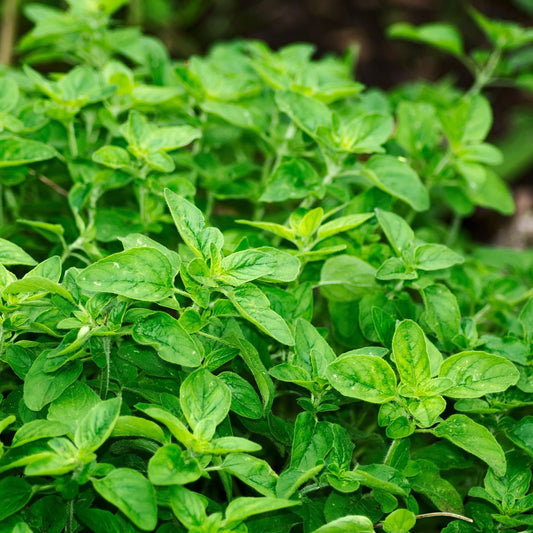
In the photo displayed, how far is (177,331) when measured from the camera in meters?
0.98

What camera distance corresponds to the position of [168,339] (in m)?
0.97

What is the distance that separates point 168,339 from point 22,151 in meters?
0.51

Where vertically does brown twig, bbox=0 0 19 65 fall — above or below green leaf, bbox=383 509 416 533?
above

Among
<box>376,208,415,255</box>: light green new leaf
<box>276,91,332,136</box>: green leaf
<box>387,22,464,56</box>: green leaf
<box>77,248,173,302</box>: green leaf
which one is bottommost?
<box>77,248,173,302</box>: green leaf

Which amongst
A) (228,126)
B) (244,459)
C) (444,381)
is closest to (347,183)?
(228,126)

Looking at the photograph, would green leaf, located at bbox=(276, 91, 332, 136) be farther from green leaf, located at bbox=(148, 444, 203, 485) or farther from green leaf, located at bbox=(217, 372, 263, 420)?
green leaf, located at bbox=(148, 444, 203, 485)

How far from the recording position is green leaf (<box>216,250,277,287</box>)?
3.34 feet

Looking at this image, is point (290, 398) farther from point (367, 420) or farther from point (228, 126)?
point (228, 126)

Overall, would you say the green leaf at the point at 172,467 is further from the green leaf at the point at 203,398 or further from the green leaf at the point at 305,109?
the green leaf at the point at 305,109

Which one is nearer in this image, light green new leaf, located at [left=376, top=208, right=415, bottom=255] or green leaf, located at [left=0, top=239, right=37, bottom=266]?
green leaf, located at [left=0, top=239, right=37, bottom=266]

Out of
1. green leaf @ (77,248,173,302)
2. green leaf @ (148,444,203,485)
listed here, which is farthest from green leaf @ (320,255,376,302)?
green leaf @ (148,444,203,485)

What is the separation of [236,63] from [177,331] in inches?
38.9

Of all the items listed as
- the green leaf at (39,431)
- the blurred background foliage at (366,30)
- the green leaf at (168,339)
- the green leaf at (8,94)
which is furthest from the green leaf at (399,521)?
the blurred background foliage at (366,30)

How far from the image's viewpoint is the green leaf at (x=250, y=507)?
0.85 m
